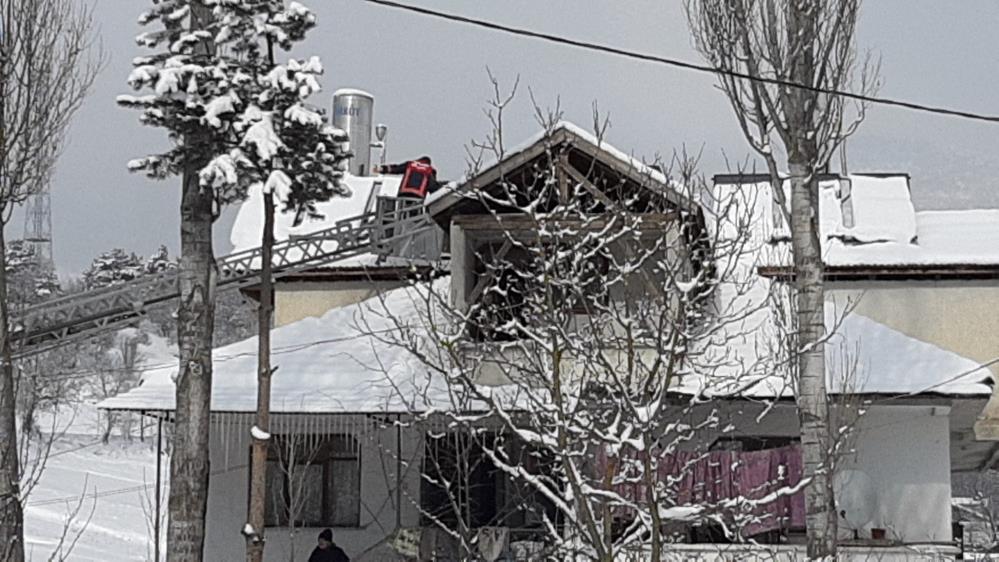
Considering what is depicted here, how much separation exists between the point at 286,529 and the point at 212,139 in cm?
674

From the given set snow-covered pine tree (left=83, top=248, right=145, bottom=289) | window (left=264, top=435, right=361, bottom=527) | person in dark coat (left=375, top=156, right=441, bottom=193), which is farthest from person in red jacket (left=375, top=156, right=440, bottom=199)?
snow-covered pine tree (left=83, top=248, right=145, bottom=289)

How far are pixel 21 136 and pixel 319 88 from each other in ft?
12.7

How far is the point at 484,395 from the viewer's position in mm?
9281

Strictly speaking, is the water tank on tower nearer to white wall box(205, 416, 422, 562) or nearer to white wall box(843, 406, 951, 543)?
white wall box(205, 416, 422, 562)

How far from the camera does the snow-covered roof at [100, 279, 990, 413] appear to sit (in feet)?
58.5

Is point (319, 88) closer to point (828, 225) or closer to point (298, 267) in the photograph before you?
point (298, 267)

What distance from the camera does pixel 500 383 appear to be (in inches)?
742

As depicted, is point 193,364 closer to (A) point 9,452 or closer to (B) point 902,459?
(A) point 9,452

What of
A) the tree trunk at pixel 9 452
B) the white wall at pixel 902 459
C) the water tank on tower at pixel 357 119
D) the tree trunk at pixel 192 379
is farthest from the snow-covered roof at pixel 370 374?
the water tank on tower at pixel 357 119

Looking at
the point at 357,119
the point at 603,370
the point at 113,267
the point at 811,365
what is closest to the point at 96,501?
the point at 357,119

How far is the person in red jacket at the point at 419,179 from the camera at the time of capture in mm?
24219

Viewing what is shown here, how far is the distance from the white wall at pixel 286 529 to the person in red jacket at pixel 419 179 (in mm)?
5520

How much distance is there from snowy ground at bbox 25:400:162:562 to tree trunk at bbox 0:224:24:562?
38.5 feet

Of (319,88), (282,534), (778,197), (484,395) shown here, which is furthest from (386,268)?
(484,395)
